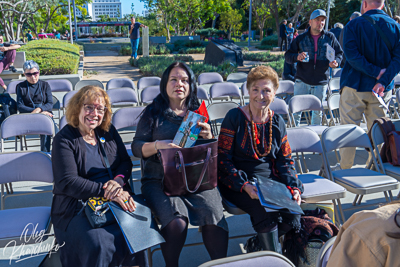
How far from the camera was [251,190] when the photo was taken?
2568mm

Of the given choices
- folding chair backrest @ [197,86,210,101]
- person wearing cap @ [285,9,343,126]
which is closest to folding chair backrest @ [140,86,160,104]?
folding chair backrest @ [197,86,210,101]

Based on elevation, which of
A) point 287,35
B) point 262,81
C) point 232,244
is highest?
point 287,35

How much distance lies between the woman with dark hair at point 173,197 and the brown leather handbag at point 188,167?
3.1 inches

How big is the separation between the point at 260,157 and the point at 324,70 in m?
3.05

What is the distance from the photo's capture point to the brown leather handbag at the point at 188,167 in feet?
7.82

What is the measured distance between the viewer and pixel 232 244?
9.95ft

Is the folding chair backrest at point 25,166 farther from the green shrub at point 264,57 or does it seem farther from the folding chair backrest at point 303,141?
the green shrub at point 264,57

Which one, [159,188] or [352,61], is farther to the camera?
[352,61]

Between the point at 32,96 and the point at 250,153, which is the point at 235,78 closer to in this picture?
the point at 32,96

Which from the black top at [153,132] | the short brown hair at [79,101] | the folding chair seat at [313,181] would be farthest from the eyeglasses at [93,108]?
the folding chair seat at [313,181]

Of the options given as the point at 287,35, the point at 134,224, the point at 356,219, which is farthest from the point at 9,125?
the point at 287,35

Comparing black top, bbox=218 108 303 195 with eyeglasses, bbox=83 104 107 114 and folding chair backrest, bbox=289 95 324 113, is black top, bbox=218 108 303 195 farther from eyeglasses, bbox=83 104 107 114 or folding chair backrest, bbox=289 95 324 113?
folding chair backrest, bbox=289 95 324 113

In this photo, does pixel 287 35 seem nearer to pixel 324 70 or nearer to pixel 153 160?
pixel 324 70

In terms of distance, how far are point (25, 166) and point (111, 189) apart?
0.96m
